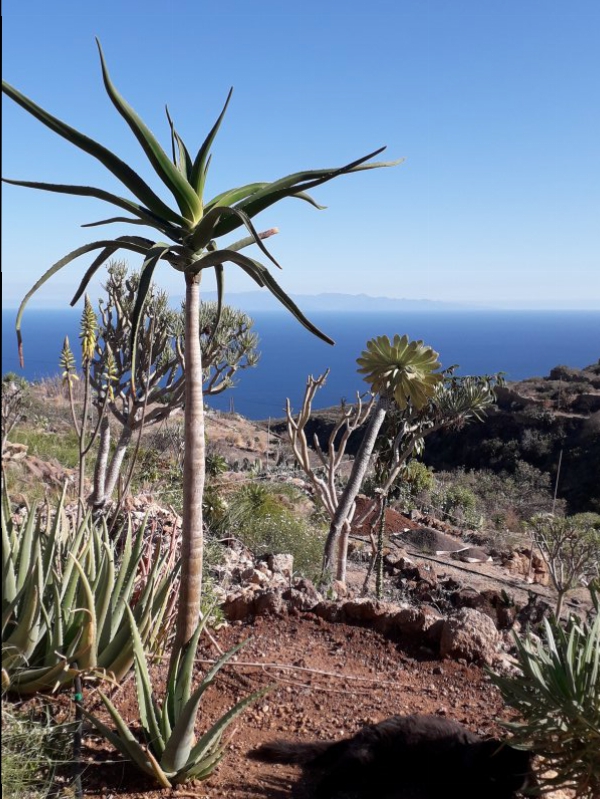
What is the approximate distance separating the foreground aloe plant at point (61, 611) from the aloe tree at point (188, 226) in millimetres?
344

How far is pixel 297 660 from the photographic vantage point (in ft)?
13.1

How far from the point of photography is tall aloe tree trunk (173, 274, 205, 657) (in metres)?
2.51

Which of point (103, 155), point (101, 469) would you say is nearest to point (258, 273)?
point (103, 155)

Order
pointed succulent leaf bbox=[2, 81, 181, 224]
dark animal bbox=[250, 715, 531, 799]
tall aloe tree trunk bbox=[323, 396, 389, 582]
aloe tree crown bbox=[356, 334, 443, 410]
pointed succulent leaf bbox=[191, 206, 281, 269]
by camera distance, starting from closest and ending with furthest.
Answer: pointed succulent leaf bbox=[2, 81, 181, 224], pointed succulent leaf bbox=[191, 206, 281, 269], dark animal bbox=[250, 715, 531, 799], aloe tree crown bbox=[356, 334, 443, 410], tall aloe tree trunk bbox=[323, 396, 389, 582]

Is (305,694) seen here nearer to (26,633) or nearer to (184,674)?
(184,674)

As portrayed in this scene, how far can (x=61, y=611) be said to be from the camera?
2617 millimetres

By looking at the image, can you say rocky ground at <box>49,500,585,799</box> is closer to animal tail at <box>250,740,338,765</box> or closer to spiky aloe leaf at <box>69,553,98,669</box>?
animal tail at <box>250,740,338,765</box>

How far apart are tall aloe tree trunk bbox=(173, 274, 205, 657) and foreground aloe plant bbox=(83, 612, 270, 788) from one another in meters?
0.14

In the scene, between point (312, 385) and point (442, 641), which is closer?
point (442, 641)

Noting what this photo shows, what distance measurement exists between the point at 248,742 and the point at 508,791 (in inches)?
44.5

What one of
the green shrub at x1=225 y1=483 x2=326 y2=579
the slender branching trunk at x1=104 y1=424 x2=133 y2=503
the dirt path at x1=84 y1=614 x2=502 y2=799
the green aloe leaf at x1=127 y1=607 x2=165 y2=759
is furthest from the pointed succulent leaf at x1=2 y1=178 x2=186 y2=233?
the slender branching trunk at x1=104 y1=424 x2=133 y2=503

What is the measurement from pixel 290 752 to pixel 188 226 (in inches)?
88.7

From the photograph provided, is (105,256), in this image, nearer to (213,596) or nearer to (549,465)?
(213,596)

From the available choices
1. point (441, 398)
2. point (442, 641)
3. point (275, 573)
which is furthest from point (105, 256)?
point (441, 398)
